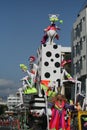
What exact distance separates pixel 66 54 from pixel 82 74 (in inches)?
555

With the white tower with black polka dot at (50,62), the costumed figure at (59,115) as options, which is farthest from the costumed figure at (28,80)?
the costumed figure at (59,115)

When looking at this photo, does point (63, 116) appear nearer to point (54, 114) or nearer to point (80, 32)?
point (54, 114)

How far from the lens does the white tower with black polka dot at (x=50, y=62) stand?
174 ft

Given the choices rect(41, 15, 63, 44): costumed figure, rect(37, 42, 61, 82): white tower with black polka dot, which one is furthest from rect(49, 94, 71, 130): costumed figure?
rect(37, 42, 61, 82): white tower with black polka dot

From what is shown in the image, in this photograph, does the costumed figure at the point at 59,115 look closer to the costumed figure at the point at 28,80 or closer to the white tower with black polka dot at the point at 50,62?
the costumed figure at the point at 28,80

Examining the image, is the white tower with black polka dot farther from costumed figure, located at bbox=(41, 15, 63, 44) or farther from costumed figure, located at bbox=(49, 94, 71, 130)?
costumed figure, located at bbox=(49, 94, 71, 130)

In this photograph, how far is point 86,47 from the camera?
51.5 m

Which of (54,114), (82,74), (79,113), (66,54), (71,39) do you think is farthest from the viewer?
(66,54)

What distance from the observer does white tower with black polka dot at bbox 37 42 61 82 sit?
53.0m

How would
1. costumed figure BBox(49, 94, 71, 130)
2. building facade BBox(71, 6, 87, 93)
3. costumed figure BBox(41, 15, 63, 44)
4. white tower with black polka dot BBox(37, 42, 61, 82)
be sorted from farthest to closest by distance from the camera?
white tower with black polka dot BBox(37, 42, 61, 82), building facade BBox(71, 6, 87, 93), costumed figure BBox(41, 15, 63, 44), costumed figure BBox(49, 94, 71, 130)

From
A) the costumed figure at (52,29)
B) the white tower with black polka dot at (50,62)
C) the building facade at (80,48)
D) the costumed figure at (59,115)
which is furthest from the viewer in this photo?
the white tower with black polka dot at (50,62)

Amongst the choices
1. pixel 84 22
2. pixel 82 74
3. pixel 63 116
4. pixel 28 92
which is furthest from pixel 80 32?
pixel 63 116

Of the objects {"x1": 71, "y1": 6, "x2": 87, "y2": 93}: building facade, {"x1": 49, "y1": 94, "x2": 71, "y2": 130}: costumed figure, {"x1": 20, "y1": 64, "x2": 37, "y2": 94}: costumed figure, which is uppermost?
{"x1": 71, "y1": 6, "x2": 87, "y2": 93}: building facade

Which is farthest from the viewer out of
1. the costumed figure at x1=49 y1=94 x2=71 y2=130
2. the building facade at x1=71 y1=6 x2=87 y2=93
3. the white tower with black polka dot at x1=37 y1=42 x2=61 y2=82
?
the white tower with black polka dot at x1=37 y1=42 x2=61 y2=82
